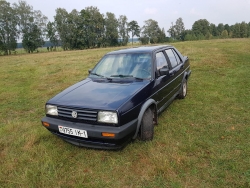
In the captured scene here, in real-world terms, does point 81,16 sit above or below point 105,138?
above

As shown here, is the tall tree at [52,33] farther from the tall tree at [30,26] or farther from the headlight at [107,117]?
the headlight at [107,117]

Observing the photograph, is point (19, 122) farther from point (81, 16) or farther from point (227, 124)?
point (81, 16)

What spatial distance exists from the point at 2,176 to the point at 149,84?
8.07ft

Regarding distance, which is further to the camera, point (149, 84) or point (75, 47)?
point (75, 47)

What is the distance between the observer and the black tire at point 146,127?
294cm

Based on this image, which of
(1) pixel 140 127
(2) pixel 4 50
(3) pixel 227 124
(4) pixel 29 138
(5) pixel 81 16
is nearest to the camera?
(1) pixel 140 127

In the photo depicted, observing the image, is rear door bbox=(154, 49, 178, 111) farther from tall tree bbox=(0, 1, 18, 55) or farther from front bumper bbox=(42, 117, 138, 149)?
tall tree bbox=(0, 1, 18, 55)

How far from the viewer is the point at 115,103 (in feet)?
8.50

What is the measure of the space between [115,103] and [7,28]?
50.2 m

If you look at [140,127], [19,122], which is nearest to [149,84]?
[140,127]

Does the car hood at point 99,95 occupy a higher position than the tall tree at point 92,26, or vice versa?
the tall tree at point 92,26

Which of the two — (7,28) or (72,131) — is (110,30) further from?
(72,131)

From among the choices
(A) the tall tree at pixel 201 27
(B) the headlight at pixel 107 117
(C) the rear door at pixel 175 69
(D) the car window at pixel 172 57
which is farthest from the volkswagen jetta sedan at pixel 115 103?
(A) the tall tree at pixel 201 27

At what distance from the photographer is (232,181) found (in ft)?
7.36
